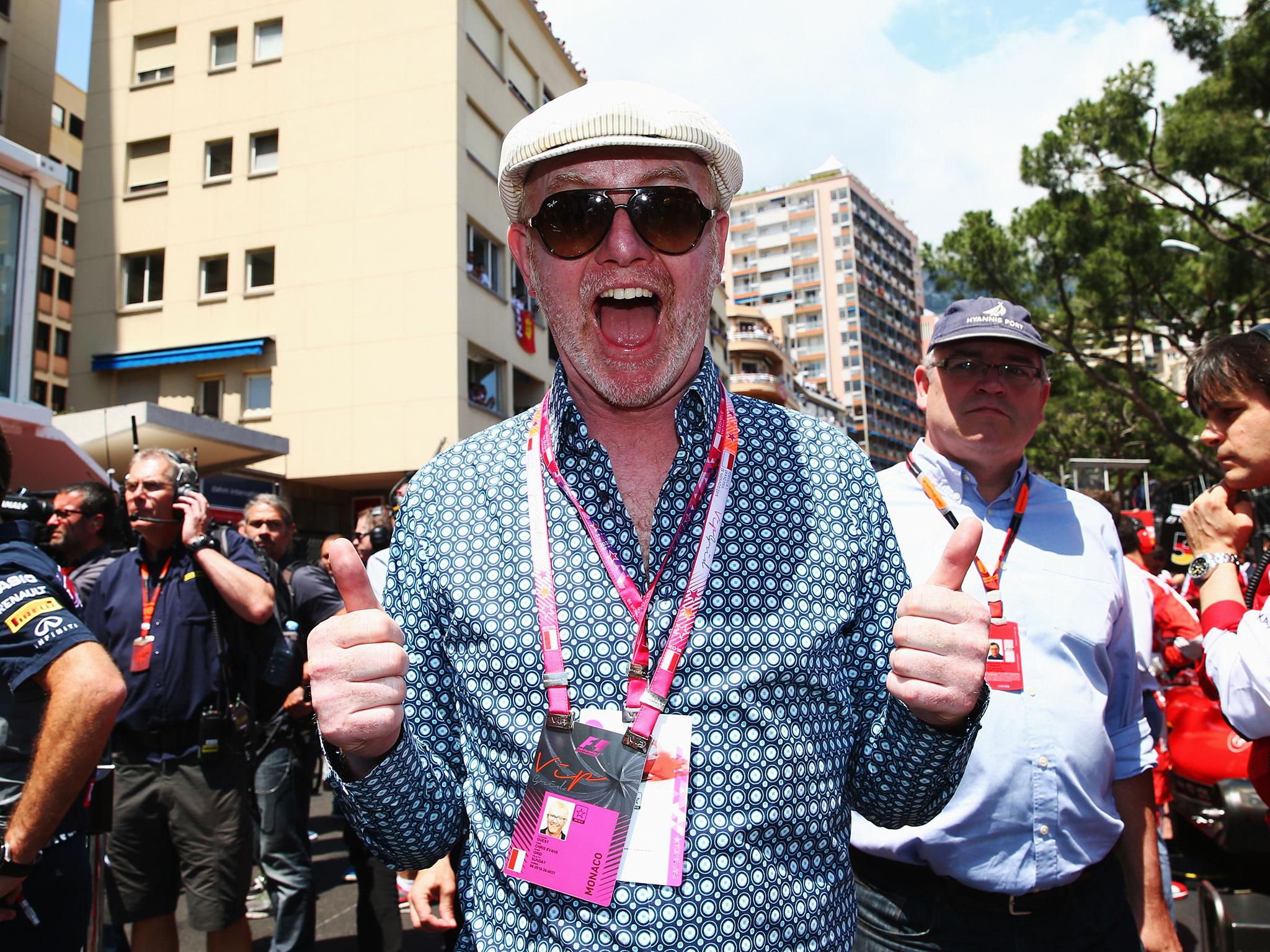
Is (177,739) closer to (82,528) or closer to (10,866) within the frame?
(10,866)

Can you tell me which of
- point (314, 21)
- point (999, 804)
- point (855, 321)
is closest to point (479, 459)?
point (999, 804)

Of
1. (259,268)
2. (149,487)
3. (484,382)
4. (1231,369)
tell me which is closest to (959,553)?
(1231,369)

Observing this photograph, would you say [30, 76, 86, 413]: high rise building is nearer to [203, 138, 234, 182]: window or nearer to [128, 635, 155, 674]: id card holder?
[203, 138, 234, 182]: window

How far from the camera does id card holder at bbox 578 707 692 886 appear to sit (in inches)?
54.3

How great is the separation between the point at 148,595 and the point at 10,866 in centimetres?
189

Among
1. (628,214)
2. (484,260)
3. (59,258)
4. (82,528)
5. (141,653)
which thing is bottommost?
(141,653)

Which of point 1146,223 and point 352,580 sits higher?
point 1146,223

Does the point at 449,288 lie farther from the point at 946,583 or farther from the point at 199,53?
the point at 946,583

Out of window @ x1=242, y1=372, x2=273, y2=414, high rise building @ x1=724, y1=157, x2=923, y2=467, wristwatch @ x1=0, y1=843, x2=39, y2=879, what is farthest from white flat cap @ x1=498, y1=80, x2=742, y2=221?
high rise building @ x1=724, y1=157, x2=923, y2=467

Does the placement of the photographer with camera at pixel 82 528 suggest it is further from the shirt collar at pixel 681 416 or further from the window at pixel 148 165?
the window at pixel 148 165

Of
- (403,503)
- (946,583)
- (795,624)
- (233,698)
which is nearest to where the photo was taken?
(946,583)

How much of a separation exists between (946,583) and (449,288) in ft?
63.2

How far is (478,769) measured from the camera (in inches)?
61.3

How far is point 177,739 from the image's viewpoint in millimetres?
3877
